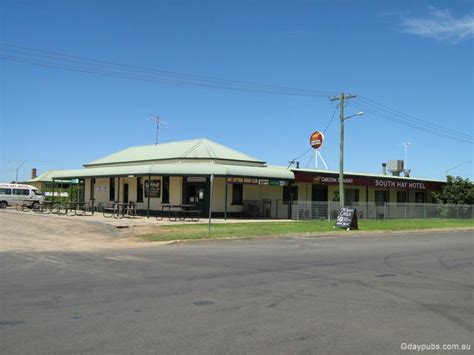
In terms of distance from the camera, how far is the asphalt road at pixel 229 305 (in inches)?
243

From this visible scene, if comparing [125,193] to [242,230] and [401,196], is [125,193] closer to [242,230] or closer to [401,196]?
[242,230]

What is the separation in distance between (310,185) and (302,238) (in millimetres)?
17336

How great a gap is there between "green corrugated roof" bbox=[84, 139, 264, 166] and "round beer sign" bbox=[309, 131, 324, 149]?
4763 millimetres

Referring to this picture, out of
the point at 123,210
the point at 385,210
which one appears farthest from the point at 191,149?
the point at 385,210

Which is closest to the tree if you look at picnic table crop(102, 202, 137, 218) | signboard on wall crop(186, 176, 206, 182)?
signboard on wall crop(186, 176, 206, 182)

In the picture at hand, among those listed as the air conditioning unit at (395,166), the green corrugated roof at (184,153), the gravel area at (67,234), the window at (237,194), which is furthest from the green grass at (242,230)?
the air conditioning unit at (395,166)

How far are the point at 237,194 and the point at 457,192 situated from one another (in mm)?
21267

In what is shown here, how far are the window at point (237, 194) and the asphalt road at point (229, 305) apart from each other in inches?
843

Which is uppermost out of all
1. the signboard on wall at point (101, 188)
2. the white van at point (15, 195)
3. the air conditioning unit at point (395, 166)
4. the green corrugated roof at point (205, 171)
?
the air conditioning unit at point (395, 166)

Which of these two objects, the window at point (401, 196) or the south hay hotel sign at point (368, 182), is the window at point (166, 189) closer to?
the south hay hotel sign at point (368, 182)

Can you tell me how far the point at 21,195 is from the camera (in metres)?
48.4

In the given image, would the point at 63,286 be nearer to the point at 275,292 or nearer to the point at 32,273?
the point at 32,273

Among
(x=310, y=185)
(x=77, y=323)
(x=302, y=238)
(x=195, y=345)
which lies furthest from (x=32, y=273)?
(x=310, y=185)

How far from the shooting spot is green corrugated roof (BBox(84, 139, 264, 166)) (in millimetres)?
35838
